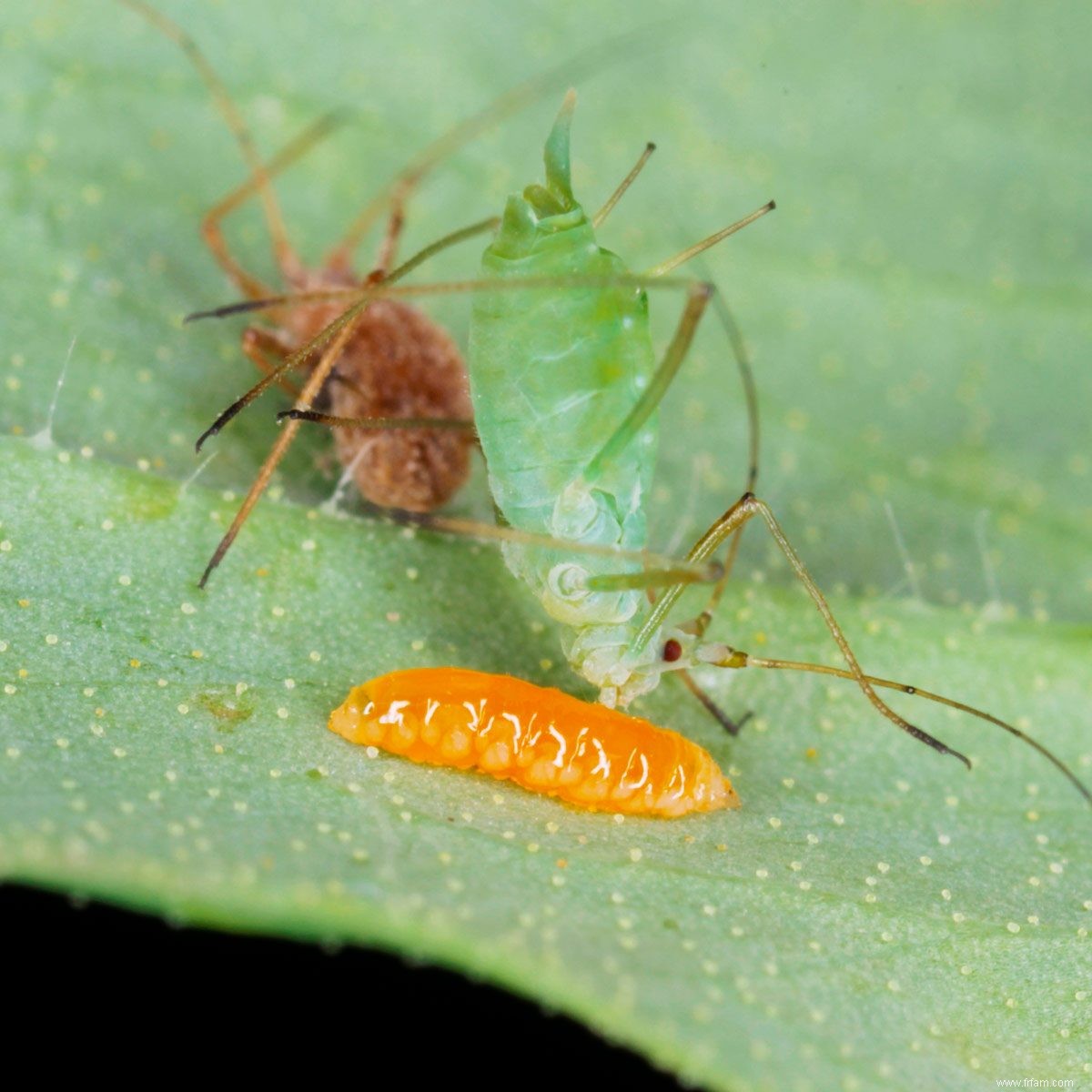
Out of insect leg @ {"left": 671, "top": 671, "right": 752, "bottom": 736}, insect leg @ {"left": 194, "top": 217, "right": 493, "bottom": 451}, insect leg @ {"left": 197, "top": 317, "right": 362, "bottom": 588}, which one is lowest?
insect leg @ {"left": 671, "top": 671, "right": 752, "bottom": 736}

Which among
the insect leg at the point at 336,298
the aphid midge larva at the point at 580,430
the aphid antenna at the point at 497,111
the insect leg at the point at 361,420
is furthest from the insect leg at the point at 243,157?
the aphid midge larva at the point at 580,430

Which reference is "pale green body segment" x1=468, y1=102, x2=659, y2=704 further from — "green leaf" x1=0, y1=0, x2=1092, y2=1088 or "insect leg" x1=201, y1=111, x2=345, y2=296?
"insect leg" x1=201, y1=111, x2=345, y2=296

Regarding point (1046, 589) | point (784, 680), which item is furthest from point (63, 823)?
point (1046, 589)

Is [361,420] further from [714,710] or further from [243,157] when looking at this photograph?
[243,157]

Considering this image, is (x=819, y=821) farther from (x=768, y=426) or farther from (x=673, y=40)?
(x=673, y=40)

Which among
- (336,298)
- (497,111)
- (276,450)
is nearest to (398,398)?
(276,450)

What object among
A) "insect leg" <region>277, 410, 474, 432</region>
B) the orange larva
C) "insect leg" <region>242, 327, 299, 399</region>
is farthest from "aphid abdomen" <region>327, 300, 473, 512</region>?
the orange larva
